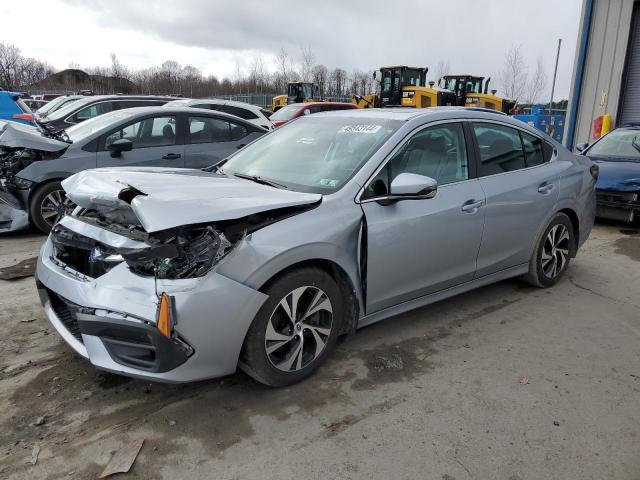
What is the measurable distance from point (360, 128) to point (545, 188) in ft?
6.11

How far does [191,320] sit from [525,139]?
3440 millimetres

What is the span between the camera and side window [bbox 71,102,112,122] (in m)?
11.9

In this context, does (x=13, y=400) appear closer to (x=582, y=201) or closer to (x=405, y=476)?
(x=405, y=476)

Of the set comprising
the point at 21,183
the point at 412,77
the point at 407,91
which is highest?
the point at 412,77

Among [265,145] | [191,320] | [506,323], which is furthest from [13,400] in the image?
[506,323]

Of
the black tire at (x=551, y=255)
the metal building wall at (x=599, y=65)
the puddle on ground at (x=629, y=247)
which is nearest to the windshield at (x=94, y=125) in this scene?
the black tire at (x=551, y=255)

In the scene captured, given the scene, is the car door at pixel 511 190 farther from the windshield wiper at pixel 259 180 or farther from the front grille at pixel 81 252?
the front grille at pixel 81 252

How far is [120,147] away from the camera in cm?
653

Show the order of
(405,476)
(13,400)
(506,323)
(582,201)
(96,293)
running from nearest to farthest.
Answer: (405,476) → (96,293) → (13,400) → (506,323) → (582,201)

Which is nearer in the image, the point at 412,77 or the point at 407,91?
the point at 407,91

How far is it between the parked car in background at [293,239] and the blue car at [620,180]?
338 cm

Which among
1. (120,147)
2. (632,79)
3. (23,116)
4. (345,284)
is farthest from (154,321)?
(632,79)

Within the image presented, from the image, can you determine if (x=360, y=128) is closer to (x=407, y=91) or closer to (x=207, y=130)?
(x=207, y=130)

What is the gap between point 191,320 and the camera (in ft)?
8.18
